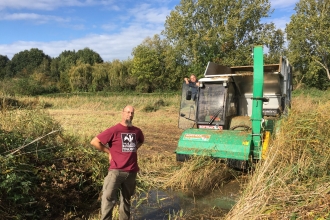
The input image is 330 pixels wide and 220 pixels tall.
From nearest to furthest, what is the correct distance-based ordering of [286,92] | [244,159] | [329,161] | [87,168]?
[329,161], [87,168], [244,159], [286,92]

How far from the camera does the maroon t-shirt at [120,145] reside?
366 centimetres

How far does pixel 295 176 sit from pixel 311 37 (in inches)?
1147

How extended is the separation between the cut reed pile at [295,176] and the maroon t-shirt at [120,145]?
1424mm

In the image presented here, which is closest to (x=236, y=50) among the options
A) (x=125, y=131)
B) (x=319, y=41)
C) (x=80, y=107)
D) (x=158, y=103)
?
(x=319, y=41)

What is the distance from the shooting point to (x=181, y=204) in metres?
4.75

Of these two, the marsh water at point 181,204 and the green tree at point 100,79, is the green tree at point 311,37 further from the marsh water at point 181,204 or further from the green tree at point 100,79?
the marsh water at point 181,204

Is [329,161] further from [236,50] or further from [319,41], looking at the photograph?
[319,41]

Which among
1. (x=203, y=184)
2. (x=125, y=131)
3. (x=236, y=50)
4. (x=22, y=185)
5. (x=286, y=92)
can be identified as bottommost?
(x=203, y=184)

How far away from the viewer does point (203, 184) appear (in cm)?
533

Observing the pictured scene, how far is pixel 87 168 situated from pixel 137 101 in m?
17.5

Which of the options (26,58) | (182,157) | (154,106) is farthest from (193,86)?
(26,58)

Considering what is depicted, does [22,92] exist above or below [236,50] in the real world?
below

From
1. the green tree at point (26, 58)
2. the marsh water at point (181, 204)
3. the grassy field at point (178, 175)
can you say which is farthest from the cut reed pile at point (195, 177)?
the green tree at point (26, 58)

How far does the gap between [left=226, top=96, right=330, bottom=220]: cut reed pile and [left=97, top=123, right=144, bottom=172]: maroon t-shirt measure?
4.67ft
